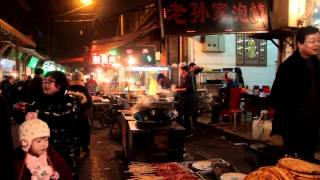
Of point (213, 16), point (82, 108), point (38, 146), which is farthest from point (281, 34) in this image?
point (38, 146)

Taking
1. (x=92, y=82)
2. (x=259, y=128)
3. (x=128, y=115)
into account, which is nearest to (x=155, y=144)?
(x=128, y=115)

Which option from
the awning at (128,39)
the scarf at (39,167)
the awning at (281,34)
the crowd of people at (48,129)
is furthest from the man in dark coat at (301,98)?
the awning at (128,39)

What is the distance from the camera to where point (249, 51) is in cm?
2150

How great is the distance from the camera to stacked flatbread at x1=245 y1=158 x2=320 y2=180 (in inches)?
120

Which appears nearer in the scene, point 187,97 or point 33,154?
point 33,154

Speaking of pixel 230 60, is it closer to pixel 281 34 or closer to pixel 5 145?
pixel 281 34

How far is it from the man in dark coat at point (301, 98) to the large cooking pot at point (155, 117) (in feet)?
12.4

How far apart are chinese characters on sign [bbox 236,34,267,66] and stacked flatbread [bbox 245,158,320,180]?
18.7 meters

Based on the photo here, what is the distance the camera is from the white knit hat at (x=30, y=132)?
350cm

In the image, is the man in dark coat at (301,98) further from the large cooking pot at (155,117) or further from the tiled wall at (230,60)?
the tiled wall at (230,60)

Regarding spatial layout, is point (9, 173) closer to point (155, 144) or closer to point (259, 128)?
point (155, 144)

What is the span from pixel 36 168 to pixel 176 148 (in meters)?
5.31

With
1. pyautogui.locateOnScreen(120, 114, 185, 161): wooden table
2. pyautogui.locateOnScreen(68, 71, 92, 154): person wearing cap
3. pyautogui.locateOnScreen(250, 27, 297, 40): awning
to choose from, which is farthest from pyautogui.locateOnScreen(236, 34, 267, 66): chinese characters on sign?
pyautogui.locateOnScreen(120, 114, 185, 161): wooden table

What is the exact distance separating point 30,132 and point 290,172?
234 cm
